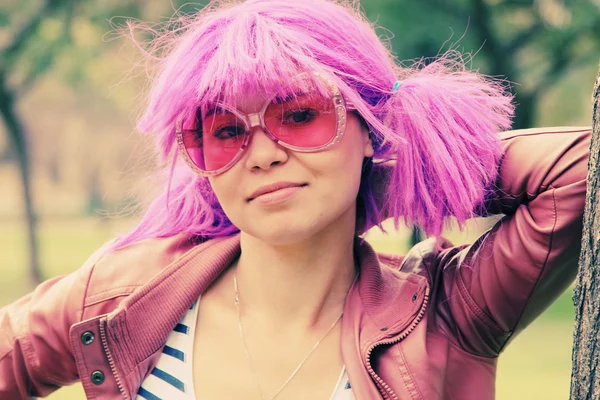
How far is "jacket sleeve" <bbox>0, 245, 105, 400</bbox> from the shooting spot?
253 cm

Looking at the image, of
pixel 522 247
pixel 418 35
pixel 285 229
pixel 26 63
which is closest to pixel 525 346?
pixel 418 35

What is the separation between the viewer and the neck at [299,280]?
2.54 m

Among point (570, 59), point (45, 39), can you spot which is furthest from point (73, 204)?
point (570, 59)

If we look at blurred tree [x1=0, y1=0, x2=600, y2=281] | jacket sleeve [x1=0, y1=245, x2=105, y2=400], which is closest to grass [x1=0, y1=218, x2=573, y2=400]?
jacket sleeve [x1=0, y1=245, x2=105, y2=400]

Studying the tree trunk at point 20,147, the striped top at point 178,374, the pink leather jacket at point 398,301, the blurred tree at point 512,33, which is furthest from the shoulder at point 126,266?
the tree trunk at point 20,147

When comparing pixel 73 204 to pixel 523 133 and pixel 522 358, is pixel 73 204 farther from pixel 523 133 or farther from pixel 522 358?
pixel 523 133

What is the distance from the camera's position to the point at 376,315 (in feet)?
7.95

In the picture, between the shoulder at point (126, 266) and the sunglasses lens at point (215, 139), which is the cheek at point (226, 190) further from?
the shoulder at point (126, 266)

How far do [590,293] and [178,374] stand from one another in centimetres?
A: 120

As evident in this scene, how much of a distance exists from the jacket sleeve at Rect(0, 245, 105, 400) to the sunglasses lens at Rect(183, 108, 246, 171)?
1.72 ft

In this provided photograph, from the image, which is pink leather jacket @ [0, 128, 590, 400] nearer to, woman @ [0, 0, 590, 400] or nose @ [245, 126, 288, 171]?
woman @ [0, 0, 590, 400]

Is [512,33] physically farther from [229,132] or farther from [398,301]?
[229,132]

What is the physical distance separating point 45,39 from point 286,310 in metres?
11.4

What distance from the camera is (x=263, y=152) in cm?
230
